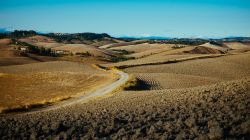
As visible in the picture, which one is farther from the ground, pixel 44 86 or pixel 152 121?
pixel 152 121

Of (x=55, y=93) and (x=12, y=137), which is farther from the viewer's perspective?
(x=55, y=93)

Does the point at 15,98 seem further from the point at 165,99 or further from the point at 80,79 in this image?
the point at 165,99

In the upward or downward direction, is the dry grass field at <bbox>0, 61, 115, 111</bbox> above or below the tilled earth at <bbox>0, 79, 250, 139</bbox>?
below

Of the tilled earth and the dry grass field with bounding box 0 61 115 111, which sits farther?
the dry grass field with bounding box 0 61 115 111

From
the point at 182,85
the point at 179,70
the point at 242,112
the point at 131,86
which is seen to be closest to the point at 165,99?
the point at 242,112

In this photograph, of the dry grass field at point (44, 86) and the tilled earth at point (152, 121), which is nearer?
the tilled earth at point (152, 121)

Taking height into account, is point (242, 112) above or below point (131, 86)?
above

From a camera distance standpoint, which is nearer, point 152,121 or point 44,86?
point 152,121

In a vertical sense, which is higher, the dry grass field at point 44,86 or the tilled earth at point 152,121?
the tilled earth at point 152,121
